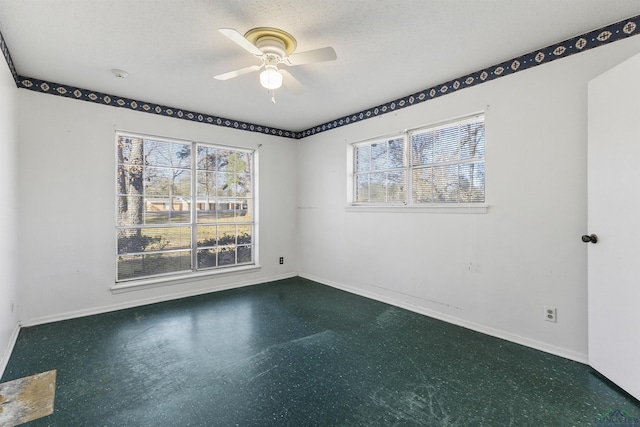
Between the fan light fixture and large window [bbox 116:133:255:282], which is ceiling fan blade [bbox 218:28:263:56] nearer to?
the fan light fixture

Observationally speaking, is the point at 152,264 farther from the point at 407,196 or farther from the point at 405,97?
the point at 405,97

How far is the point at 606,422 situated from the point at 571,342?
0.84 meters

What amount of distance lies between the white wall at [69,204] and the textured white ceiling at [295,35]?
36 cm

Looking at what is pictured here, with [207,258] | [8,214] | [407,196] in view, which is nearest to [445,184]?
[407,196]

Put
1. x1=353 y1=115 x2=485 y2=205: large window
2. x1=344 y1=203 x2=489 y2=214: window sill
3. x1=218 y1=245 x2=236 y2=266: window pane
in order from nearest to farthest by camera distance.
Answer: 1. x1=344 y1=203 x2=489 y2=214: window sill
2. x1=353 y1=115 x2=485 y2=205: large window
3. x1=218 y1=245 x2=236 y2=266: window pane

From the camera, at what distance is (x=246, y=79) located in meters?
3.08

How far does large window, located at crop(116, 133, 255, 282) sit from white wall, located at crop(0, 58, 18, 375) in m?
0.95

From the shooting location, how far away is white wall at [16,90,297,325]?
308 centimetres

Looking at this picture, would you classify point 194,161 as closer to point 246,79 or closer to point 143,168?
point 143,168

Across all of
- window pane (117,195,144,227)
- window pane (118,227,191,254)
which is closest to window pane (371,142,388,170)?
window pane (118,227,191,254)

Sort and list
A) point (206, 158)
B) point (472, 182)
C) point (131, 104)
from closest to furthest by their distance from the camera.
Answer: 1. point (472, 182)
2. point (131, 104)
3. point (206, 158)

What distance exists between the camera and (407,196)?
3.68 meters

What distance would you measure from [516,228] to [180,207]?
4.03m

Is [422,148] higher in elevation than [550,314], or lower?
higher
